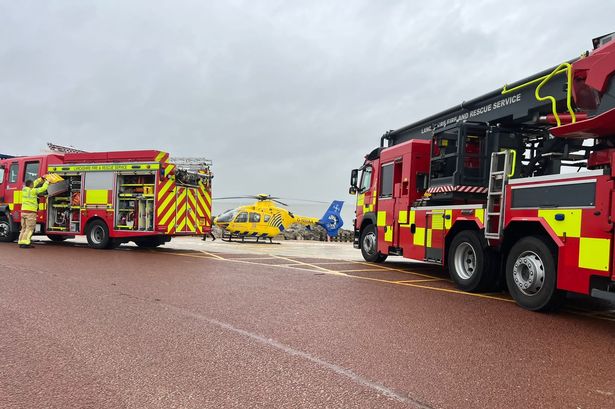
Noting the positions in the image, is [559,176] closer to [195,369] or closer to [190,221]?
[195,369]

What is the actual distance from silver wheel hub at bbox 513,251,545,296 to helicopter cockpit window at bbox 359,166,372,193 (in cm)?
581

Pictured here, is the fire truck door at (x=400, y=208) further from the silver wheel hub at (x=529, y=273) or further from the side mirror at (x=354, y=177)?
A: the silver wheel hub at (x=529, y=273)

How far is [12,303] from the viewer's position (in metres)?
5.79

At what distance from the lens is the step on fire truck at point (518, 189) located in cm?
558

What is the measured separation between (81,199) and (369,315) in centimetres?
1148

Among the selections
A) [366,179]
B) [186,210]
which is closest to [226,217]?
[186,210]

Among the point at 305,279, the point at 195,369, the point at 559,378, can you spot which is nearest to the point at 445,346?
the point at 559,378

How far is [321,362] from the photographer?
3.90 meters

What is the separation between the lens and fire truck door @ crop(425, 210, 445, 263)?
8578 mm

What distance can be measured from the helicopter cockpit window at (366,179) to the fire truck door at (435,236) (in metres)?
3.26

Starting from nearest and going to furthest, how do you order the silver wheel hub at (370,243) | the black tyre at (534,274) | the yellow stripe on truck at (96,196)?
1. the black tyre at (534,274)
2. the silver wheel hub at (370,243)
3. the yellow stripe on truck at (96,196)

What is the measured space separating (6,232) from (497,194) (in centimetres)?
1510

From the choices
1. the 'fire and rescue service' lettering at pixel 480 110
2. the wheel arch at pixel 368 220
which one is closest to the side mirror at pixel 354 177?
the wheel arch at pixel 368 220

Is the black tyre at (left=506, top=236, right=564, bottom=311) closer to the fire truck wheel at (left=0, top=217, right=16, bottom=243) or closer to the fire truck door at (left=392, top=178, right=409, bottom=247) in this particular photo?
the fire truck door at (left=392, top=178, right=409, bottom=247)
